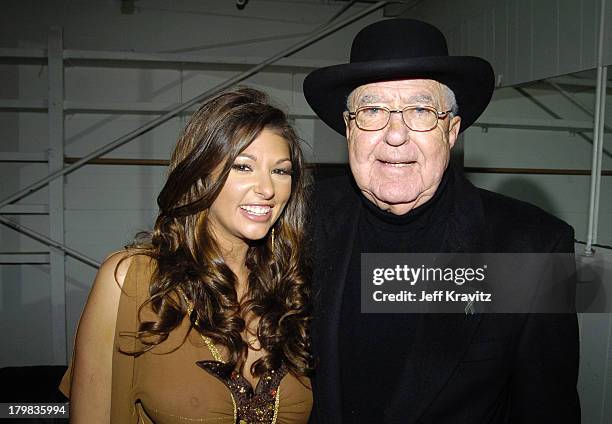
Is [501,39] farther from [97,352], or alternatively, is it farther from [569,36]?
[97,352]

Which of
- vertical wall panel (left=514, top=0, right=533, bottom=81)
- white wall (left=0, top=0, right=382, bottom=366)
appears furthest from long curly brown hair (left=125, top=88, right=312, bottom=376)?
white wall (left=0, top=0, right=382, bottom=366)

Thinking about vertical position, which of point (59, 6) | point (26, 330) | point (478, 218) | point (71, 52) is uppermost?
point (59, 6)

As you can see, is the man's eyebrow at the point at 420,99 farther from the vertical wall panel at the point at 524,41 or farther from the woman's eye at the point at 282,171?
the vertical wall panel at the point at 524,41

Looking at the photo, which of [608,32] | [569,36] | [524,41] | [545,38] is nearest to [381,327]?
[608,32]

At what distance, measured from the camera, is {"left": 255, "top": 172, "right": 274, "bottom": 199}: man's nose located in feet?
4.09

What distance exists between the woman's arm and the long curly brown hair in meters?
0.08

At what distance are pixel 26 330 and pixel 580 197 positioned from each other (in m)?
3.97

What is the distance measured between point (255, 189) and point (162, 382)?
0.52m

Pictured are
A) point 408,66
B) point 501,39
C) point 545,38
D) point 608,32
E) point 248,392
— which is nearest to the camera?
point 408,66

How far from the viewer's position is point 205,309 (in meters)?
1.27

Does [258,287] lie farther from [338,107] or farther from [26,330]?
[26,330]

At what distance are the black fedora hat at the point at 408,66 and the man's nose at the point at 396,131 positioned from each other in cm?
9

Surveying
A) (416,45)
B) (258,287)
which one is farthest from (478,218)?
(258,287)

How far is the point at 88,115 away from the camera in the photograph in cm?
393
